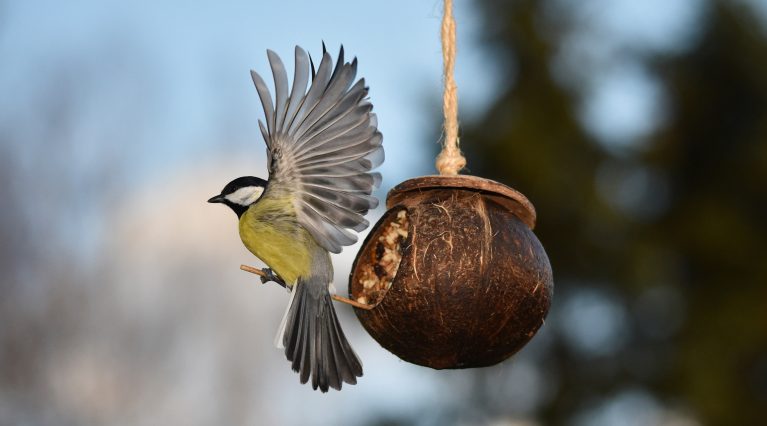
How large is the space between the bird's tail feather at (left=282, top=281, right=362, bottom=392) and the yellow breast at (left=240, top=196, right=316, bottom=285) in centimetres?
10

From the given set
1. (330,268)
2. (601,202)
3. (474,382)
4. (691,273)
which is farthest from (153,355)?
(330,268)

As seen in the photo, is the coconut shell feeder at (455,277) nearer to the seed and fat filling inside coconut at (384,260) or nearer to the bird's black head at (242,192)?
the seed and fat filling inside coconut at (384,260)

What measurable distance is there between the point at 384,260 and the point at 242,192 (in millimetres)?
697

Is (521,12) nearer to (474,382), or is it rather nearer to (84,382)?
(474,382)

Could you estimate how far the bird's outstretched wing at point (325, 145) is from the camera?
12.2 ft

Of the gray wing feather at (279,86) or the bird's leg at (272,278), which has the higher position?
the gray wing feather at (279,86)

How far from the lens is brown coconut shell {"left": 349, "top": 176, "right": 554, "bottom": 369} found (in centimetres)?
376

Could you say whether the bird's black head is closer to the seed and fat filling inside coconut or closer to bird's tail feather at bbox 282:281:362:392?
bird's tail feather at bbox 282:281:362:392

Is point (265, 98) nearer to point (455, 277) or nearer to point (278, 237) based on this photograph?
point (278, 237)

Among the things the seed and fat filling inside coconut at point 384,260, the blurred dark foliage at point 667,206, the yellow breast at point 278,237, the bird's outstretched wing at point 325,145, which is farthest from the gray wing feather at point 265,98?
the blurred dark foliage at point 667,206

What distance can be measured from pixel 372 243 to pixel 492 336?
718 millimetres

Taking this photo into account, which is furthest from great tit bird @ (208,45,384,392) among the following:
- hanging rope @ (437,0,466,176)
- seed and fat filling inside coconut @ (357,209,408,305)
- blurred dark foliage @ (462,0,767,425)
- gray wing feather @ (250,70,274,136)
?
blurred dark foliage @ (462,0,767,425)

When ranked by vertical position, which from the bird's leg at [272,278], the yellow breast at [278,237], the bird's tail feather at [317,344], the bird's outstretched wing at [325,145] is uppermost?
the bird's outstretched wing at [325,145]

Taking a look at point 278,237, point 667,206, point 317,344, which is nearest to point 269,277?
point 278,237
